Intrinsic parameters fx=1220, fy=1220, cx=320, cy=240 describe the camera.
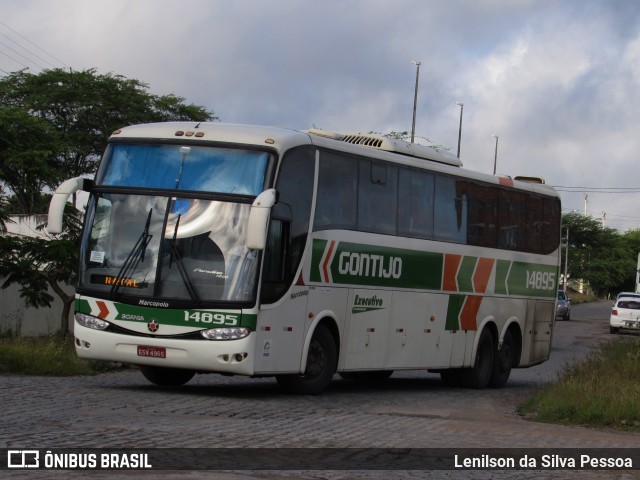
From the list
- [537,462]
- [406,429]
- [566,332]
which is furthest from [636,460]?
[566,332]

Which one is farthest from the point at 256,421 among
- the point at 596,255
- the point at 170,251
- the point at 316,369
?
the point at 596,255

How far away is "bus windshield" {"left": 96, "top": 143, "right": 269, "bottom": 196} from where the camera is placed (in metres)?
15.4

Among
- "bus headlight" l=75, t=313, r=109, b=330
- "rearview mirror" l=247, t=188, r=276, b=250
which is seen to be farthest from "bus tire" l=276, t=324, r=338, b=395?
"rearview mirror" l=247, t=188, r=276, b=250

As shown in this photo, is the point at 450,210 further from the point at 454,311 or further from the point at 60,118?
the point at 60,118

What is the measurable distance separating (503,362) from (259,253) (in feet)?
29.2

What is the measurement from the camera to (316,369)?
16.7m

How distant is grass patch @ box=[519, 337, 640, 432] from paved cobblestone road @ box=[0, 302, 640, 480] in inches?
18.4

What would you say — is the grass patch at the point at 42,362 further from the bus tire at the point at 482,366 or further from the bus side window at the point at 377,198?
the bus tire at the point at 482,366

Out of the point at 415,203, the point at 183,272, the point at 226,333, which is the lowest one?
the point at 226,333

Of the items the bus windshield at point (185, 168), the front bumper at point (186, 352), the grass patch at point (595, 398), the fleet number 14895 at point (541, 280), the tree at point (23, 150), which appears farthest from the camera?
the tree at point (23, 150)

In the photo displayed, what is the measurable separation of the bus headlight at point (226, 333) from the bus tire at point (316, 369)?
1.63 metres

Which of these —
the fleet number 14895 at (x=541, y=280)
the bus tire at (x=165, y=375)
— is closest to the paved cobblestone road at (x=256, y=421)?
the bus tire at (x=165, y=375)

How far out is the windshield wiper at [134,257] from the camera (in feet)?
50.1

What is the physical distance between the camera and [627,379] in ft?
60.7
